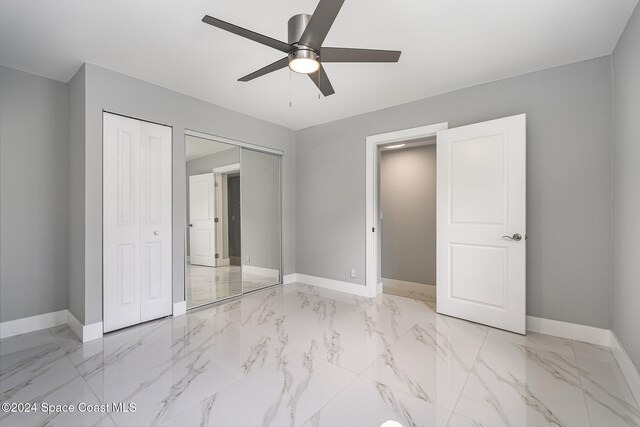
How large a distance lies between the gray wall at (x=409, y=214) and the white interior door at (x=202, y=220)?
285 centimetres

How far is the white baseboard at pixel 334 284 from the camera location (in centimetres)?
400

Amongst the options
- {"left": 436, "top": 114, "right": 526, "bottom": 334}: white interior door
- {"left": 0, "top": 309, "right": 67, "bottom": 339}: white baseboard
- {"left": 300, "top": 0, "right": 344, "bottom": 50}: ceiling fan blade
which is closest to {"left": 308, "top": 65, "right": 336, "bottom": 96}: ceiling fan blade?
{"left": 300, "top": 0, "right": 344, "bottom": 50}: ceiling fan blade

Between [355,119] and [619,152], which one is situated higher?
[355,119]

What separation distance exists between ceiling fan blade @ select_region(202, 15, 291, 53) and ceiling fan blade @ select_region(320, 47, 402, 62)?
0.24 m

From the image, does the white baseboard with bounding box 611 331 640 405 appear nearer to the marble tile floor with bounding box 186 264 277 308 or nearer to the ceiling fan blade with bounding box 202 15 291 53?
the ceiling fan blade with bounding box 202 15 291 53

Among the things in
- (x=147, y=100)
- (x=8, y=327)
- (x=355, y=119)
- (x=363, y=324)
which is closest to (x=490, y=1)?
(x=355, y=119)

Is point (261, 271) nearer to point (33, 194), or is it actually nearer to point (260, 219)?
point (260, 219)

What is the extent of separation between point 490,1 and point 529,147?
152 cm

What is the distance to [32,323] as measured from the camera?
9.34ft

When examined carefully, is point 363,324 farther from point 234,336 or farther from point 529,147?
point 529,147

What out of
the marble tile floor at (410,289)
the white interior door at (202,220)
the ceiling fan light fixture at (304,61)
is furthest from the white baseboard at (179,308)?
the ceiling fan light fixture at (304,61)

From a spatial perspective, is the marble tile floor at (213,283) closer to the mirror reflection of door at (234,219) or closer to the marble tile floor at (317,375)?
the mirror reflection of door at (234,219)

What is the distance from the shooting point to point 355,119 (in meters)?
4.08

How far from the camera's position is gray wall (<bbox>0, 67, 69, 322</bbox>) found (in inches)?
108
